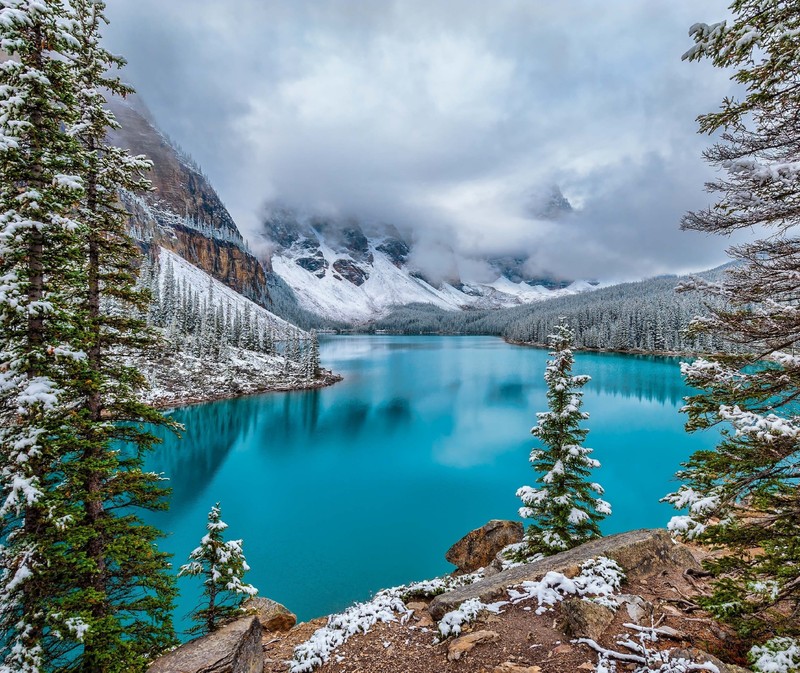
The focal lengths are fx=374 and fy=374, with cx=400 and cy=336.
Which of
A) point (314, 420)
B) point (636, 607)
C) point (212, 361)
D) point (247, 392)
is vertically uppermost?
point (636, 607)

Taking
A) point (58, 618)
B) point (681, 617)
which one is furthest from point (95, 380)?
point (681, 617)

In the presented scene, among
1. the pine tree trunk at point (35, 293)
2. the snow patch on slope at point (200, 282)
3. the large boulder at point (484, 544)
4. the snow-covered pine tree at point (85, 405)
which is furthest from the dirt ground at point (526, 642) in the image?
the snow patch on slope at point (200, 282)

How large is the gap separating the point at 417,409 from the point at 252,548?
35093 mm

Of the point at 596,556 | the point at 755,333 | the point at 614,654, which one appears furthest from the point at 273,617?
the point at 755,333

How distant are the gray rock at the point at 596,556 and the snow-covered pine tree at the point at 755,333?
9.07 feet

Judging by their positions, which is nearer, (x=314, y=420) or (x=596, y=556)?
(x=596, y=556)

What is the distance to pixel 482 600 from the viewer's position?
7918mm

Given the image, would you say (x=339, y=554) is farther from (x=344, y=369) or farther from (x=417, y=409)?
(x=344, y=369)

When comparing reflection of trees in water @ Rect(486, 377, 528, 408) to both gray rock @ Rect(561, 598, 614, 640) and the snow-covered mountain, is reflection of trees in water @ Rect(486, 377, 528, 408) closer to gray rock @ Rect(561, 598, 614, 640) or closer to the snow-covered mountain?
the snow-covered mountain

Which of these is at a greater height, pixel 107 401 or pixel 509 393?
pixel 107 401

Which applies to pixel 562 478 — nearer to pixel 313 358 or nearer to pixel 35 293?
pixel 35 293

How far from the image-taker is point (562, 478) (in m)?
12.9

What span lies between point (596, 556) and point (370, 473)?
26326 millimetres

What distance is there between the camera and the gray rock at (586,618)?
6.21m
